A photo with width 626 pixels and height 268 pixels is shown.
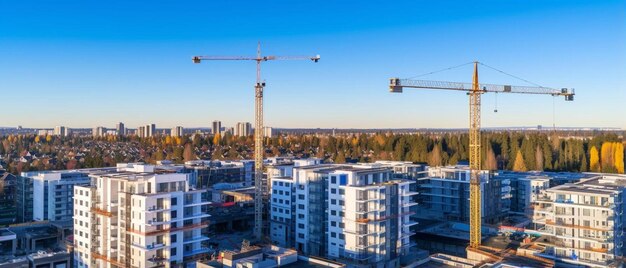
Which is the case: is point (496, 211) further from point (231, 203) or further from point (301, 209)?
point (231, 203)

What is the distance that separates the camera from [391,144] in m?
41.6

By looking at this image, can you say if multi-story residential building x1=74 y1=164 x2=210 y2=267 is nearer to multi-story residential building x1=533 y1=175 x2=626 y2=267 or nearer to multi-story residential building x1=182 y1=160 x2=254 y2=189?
multi-story residential building x1=533 y1=175 x2=626 y2=267

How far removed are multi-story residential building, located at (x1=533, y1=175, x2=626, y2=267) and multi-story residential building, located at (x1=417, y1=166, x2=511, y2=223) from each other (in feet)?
21.7

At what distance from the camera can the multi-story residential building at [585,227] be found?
13.5 metres

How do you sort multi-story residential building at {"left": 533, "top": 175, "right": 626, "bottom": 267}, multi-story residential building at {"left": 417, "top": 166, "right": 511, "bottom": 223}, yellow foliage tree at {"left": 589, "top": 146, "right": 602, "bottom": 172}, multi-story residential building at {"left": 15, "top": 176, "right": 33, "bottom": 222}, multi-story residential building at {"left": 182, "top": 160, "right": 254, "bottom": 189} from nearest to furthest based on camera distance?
multi-story residential building at {"left": 533, "top": 175, "right": 626, "bottom": 267} → multi-story residential building at {"left": 15, "top": 176, "right": 33, "bottom": 222} → multi-story residential building at {"left": 417, "top": 166, "right": 511, "bottom": 223} → multi-story residential building at {"left": 182, "top": 160, "right": 254, "bottom": 189} → yellow foliage tree at {"left": 589, "top": 146, "right": 602, "bottom": 172}

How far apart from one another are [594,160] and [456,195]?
15579mm

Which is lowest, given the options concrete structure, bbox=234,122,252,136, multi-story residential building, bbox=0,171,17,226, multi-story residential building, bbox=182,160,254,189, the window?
multi-story residential building, bbox=0,171,17,226


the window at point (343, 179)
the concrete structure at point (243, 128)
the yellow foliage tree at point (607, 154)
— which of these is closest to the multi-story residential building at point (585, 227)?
the window at point (343, 179)

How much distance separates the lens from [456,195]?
21.6 m

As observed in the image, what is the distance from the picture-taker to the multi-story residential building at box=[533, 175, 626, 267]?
13508mm

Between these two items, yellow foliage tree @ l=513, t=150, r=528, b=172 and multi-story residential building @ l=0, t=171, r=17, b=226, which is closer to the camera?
multi-story residential building @ l=0, t=171, r=17, b=226

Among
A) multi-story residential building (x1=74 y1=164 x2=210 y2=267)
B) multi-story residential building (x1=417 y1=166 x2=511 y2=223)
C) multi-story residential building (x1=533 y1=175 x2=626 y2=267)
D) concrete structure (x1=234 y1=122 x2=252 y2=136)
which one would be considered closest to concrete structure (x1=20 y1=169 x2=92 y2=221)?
multi-story residential building (x1=74 y1=164 x2=210 y2=267)

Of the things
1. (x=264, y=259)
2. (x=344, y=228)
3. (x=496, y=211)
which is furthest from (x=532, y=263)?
(x=496, y=211)

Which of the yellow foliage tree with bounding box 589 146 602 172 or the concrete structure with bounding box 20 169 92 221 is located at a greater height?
the yellow foliage tree with bounding box 589 146 602 172
